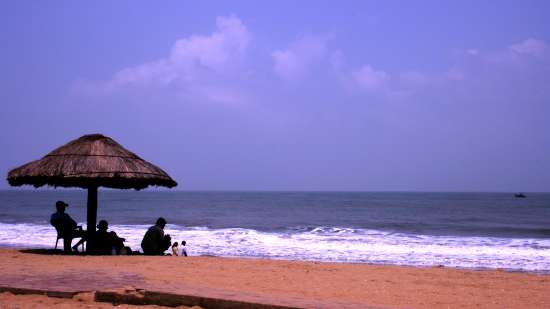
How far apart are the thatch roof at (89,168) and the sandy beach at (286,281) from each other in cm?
143

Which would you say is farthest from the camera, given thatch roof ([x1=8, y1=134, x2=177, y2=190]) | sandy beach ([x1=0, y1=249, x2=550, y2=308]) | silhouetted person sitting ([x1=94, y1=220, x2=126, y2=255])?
silhouetted person sitting ([x1=94, y1=220, x2=126, y2=255])

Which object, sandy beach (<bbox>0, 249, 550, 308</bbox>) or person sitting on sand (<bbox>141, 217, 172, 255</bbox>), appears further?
person sitting on sand (<bbox>141, 217, 172, 255</bbox>)

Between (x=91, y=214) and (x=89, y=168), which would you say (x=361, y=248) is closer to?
(x=91, y=214)

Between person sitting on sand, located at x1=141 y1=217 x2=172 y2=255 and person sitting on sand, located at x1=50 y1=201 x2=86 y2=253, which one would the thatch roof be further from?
person sitting on sand, located at x1=141 y1=217 x2=172 y2=255

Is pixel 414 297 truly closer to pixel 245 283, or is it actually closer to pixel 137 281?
pixel 245 283

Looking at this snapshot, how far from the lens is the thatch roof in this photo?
10.7 metres

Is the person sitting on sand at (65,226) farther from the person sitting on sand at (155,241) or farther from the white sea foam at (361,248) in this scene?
the white sea foam at (361,248)

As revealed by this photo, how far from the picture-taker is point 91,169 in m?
10.7

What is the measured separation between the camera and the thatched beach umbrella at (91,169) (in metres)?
10.7

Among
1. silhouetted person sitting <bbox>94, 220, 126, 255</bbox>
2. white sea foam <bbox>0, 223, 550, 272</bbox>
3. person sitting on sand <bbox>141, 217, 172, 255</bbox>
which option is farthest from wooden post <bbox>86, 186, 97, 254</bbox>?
white sea foam <bbox>0, 223, 550, 272</bbox>

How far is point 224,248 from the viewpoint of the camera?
17.4 metres

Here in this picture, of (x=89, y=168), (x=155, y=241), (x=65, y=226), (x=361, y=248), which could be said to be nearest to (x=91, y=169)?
(x=89, y=168)

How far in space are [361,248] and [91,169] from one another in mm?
9663

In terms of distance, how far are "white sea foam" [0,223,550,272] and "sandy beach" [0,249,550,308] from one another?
4165mm
